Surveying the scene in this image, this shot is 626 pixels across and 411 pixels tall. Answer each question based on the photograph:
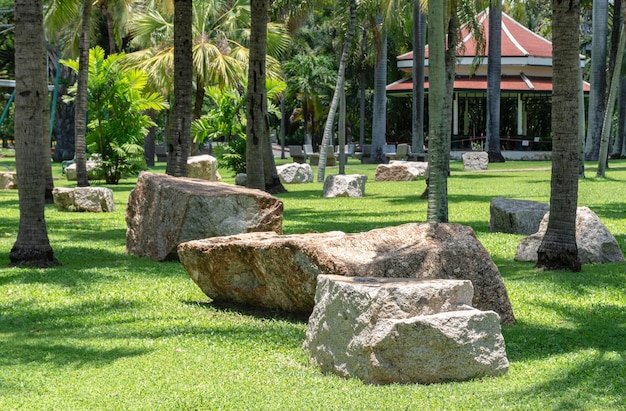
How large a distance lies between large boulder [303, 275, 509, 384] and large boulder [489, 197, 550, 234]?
8241 millimetres

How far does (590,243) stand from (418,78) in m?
33.8

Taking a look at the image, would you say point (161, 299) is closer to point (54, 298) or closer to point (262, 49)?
point (54, 298)

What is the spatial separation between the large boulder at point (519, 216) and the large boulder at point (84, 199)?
8744 mm

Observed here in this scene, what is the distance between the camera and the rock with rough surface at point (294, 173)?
2970 cm

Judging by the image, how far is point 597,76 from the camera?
141 feet

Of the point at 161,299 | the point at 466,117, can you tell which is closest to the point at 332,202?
the point at 161,299

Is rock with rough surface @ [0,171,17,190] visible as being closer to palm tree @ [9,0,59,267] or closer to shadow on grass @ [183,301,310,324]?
palm tree @ [9,0,59,267]

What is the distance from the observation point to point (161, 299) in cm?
1005

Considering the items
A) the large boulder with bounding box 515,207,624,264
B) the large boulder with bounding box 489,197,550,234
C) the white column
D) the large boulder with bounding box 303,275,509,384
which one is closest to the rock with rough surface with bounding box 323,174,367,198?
the large boulder with bounding box 489,197,550,234

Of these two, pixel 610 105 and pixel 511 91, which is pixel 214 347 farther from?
pixel 511 91

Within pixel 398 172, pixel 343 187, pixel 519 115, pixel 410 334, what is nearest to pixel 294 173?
pixel 398 172

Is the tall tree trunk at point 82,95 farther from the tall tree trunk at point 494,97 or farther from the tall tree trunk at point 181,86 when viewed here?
the tall tree trunk at point 494,97

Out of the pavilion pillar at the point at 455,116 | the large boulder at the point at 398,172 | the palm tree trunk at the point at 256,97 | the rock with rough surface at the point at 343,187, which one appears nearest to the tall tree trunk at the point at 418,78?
the pavilion pillar at the point at 455,116

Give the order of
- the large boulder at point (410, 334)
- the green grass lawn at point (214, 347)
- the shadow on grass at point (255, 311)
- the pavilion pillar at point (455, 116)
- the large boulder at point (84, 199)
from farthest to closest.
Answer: the pavilion pillar at point (455, 116), the large boulder at point (84, 199), the shadow on grass at point (255, 311), the large boulder at point (410, 334), the green grass lawn at point (214, 347)
